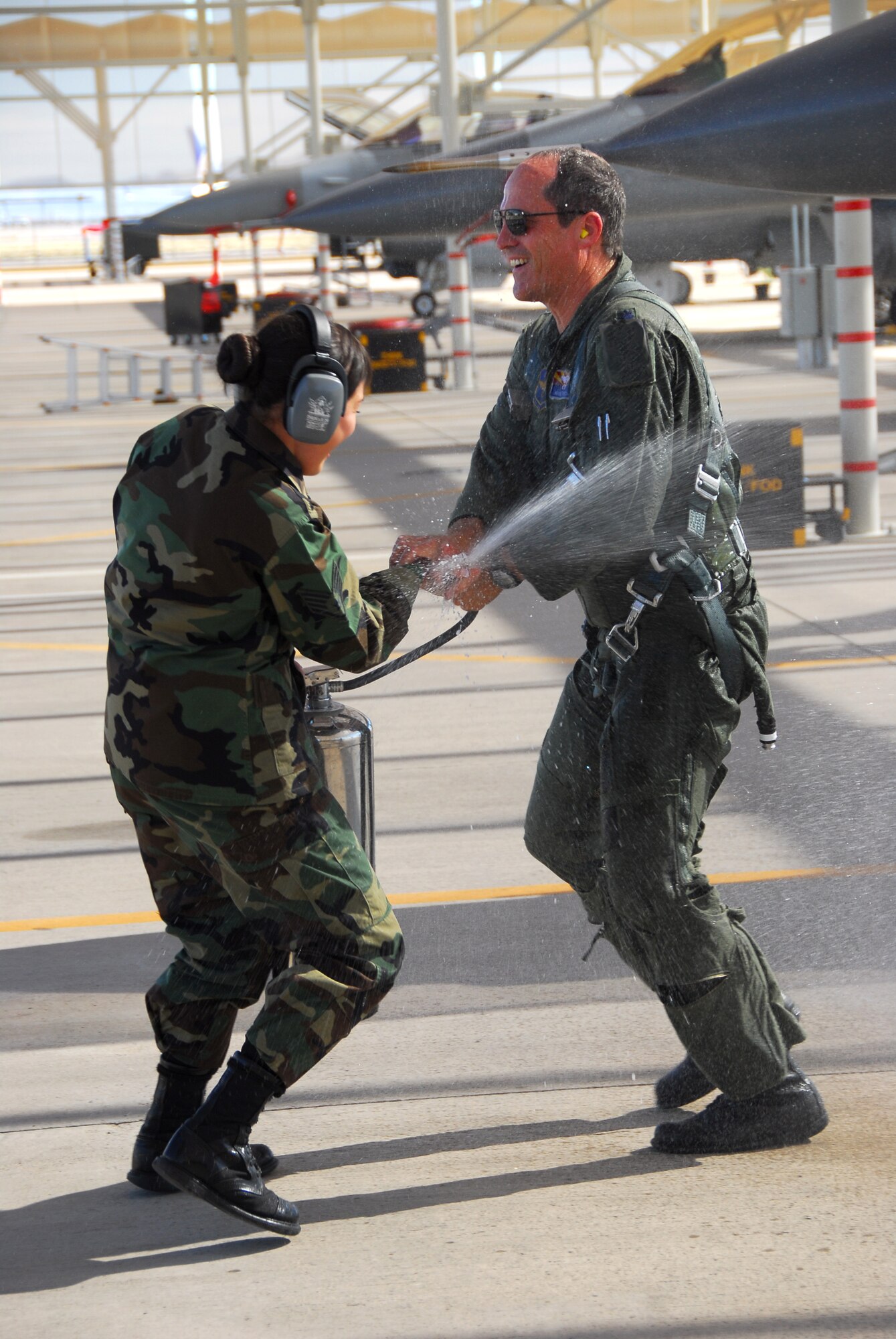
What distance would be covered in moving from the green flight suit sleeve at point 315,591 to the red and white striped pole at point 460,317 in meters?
14.9

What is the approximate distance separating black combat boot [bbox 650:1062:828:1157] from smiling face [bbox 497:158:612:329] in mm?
1585


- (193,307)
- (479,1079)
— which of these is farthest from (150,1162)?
(193,307)

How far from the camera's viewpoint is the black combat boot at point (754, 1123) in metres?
3.16

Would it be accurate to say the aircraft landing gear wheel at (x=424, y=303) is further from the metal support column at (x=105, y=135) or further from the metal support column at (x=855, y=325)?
the metal support column at (x=105, y=135)

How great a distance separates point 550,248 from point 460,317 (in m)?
16.2

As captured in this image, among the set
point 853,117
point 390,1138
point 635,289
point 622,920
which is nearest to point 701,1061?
point 622,920

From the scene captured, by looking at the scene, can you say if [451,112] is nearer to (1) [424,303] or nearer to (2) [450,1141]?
(1) [424,303]

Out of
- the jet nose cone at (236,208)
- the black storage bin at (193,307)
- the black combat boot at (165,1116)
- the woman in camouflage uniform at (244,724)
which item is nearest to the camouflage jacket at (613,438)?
the woman in camouflage uniform at (244,724)

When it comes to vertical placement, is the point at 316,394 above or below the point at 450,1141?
above

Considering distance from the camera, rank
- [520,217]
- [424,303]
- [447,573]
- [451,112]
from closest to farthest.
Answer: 1. [520,217]
2. [447,573]
3. [451,112]
4. [424,303]

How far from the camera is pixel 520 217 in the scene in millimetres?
3084

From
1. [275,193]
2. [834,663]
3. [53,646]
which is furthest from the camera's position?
[275,193]

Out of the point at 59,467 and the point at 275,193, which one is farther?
the point at 275,193

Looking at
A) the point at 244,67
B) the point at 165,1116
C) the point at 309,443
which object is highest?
the point at 244,67
